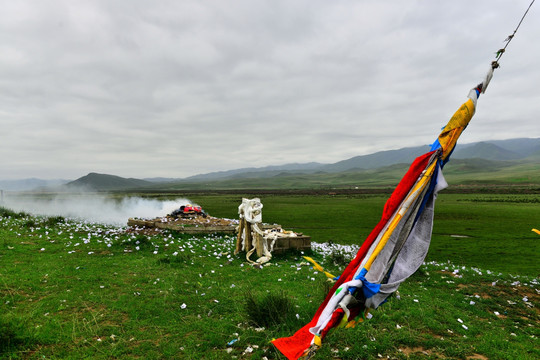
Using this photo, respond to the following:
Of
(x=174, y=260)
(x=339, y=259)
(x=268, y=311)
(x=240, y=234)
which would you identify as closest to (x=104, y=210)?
(x=174, y=260)

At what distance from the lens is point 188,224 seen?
20.9m

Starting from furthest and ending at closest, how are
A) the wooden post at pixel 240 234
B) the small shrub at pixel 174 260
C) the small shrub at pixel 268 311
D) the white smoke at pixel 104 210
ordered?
the white smoke at pixel 104 210
the wooden post at pixel 240 234
the small shrub at pixel 174 260
the small shrub at pixel 268 311

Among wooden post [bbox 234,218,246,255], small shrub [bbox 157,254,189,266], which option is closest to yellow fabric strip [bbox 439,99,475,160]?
wooden post [bbox 234,218,246,255]

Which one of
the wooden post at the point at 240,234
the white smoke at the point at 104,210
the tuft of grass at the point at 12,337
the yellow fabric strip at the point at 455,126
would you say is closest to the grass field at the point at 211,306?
the tuft of grass at the point at 12,337

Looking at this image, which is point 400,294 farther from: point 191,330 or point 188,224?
point 188,224

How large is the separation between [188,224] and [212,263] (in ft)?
26.7

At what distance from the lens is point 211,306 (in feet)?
28.7

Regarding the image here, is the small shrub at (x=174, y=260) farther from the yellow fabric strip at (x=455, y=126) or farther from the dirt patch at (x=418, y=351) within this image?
the yellow fabric strip at (x=455, y=126)

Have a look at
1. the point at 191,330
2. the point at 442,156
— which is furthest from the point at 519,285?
the point at 191,330

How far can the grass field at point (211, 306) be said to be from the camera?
650cm

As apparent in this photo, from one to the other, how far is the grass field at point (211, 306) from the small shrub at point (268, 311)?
31 millimetres

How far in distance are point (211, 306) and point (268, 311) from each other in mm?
2158

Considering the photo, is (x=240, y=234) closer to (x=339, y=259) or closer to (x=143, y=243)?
(x=339, y=259)

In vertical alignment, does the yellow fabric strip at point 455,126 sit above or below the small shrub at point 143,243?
above
